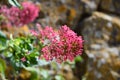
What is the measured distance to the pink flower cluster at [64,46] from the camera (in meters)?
1.28

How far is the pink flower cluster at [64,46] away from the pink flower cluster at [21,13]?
0.89m

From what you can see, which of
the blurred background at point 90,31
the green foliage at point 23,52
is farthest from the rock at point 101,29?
the green foliage at point 23,52

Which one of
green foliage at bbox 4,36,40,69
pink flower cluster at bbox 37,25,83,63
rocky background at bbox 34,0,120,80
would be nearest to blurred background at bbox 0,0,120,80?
rocky background at bbox 34,0,120,80

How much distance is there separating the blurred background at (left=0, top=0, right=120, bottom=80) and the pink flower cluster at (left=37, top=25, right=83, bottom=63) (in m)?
1.17

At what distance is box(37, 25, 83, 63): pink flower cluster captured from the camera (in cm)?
128

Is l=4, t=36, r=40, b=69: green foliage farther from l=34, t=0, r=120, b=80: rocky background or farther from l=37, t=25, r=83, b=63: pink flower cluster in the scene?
l=34, t=0, r=120, b=80: rocky background

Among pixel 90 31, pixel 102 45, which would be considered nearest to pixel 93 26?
pixel 90 31

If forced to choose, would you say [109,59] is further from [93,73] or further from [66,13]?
→ [66,13]

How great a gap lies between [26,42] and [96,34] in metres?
1.53

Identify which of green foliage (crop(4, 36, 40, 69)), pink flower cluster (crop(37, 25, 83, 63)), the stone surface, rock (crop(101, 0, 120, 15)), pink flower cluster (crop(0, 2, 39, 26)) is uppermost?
rock (crop(101, 0, 120, 15))

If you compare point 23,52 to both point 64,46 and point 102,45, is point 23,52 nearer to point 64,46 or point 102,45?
point 64,46

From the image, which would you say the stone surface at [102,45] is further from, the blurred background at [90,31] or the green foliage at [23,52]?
the green foliage at [23,52]

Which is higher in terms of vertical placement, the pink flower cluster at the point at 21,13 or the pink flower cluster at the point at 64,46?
the pink flower cluster at the point at 21,13

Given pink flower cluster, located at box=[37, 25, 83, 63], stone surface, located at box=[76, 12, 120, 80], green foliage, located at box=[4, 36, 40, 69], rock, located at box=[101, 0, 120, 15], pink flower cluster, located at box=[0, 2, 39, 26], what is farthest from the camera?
rock, located at box=[101, 0, 120, 15]
